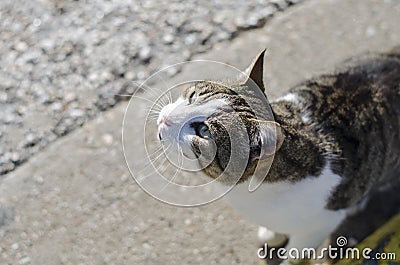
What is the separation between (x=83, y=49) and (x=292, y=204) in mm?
1871

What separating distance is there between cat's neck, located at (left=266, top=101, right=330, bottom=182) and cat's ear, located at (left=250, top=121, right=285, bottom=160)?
23 cm

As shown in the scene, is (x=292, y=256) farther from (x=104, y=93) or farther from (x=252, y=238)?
(x=104, y=93)

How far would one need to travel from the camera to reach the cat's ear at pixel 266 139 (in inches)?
89.9

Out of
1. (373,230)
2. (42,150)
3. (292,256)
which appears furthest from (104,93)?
(373,230)

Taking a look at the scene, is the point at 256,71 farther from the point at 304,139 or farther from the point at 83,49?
the point at 83,49

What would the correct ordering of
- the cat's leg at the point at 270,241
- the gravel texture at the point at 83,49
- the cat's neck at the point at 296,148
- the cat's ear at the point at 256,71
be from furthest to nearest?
the gravel texture at the point at 83,49 < the cat's leg at the point at 270,241 < the cat's neck at the point at 296,148 < the cat's ear at the point at 256,71

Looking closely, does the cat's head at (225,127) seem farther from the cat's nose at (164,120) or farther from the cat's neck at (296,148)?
the cat's neck at (296,148)

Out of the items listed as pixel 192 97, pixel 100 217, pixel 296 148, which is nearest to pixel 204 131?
pixel 192 97

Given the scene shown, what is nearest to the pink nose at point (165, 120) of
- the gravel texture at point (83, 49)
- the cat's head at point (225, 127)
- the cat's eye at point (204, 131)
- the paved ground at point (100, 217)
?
the cat's head at point (225, 127)

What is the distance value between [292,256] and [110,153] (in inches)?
46.7

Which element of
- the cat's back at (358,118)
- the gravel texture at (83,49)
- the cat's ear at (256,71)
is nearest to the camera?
the cat's ear at (256,71)

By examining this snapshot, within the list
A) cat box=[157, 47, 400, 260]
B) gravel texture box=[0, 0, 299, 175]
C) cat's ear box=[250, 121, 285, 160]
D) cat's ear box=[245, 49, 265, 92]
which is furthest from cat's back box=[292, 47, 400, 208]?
gravel texture box=[0, 0, 299, 175]

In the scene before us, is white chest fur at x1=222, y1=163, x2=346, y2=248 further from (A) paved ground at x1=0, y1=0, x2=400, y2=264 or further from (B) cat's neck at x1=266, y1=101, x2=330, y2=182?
(A) paved ground at x1=0, y1=0, x2=400, y2=264

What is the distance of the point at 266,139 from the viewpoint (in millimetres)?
2285
